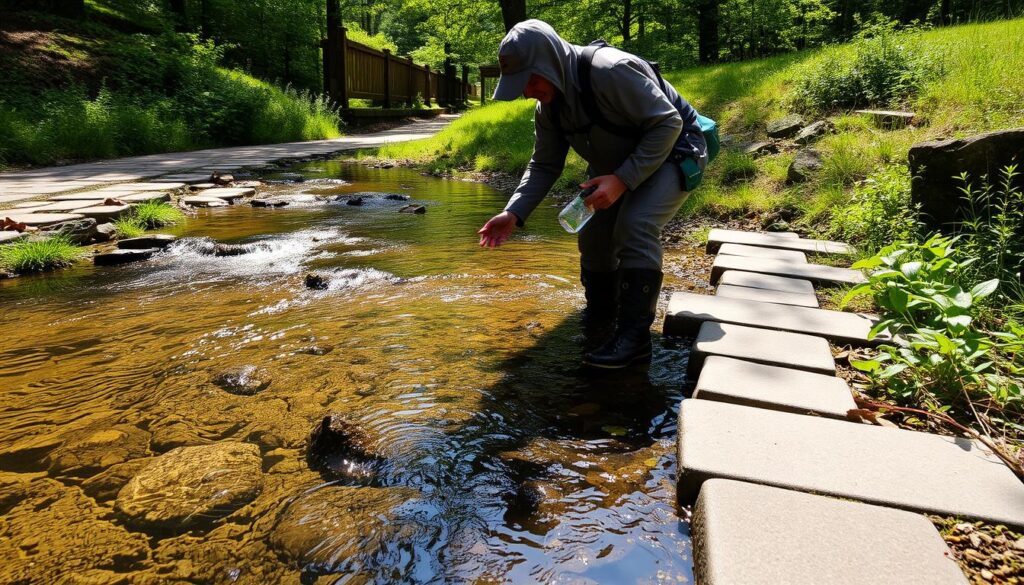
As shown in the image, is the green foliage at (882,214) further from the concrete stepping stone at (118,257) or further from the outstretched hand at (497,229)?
the concrete stepping stone at (118,257)

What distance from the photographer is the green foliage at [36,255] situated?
3904 millimetres

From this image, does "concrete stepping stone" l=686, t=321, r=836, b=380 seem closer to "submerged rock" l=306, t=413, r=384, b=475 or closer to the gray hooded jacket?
the gray hooded jacket

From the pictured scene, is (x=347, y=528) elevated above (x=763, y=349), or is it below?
below

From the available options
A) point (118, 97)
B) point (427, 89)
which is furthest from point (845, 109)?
point (427, 89)

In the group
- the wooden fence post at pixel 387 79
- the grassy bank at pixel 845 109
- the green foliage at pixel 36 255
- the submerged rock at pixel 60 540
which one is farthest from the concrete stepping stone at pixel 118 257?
the wooden fence post at pixel 387 79

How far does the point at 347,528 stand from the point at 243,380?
1.05 m

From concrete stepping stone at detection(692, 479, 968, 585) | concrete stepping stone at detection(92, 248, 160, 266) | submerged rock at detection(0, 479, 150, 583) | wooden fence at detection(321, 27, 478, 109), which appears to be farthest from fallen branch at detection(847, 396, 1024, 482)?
wooden fence at detection(321, 27, 478, 109)

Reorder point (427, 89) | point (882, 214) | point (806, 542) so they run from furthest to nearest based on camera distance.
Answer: point (427, 89) → point (882, 214) → point (806, 542)

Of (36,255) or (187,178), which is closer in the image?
(36,255)

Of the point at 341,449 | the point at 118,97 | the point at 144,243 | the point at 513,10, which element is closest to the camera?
the point at 341,449

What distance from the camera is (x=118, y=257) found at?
4.27 m

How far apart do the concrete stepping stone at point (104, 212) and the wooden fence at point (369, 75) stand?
1324 cm

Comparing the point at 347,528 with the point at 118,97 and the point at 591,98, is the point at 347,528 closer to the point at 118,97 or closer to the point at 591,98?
the point at 591,98

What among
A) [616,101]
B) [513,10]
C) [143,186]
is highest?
[513,10]
